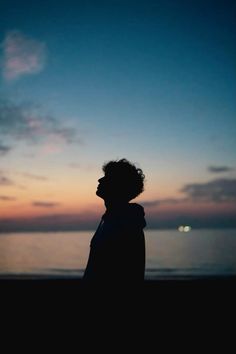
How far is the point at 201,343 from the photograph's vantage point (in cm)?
600

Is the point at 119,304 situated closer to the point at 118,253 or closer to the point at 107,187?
A: the point at 118,253

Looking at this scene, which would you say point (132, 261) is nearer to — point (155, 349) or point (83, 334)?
point (83, 334)

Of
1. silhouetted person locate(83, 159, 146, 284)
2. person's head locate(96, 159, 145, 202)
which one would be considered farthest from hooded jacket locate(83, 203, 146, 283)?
person's head locate(96, 159, 145, 202)

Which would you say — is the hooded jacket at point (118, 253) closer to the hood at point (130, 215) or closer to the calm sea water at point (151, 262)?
the hood at point (130, 215)

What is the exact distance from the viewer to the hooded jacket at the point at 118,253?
2.41 meters

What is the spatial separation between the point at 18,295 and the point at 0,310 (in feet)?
6.06

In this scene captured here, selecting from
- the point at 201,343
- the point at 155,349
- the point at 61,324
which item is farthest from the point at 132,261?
the point at 61,324

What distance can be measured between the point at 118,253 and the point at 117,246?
5cm

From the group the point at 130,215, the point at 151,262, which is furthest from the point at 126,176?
the point at 151,262

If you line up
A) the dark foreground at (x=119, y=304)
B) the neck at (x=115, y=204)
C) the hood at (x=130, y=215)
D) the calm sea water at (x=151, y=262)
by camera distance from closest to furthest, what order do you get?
the dark foreground at (x=119, y=304) < the hood at (x=130, y=215) < the neck at (x=115, y=204) < the calm sea water at (x=151, y=262)

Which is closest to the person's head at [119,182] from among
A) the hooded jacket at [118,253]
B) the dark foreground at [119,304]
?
the hooded jacket at [118,253]

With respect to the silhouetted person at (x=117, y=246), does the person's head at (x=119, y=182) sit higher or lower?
higher

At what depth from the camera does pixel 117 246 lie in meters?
2.43

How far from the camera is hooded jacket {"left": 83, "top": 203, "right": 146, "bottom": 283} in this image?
7.91 ft
